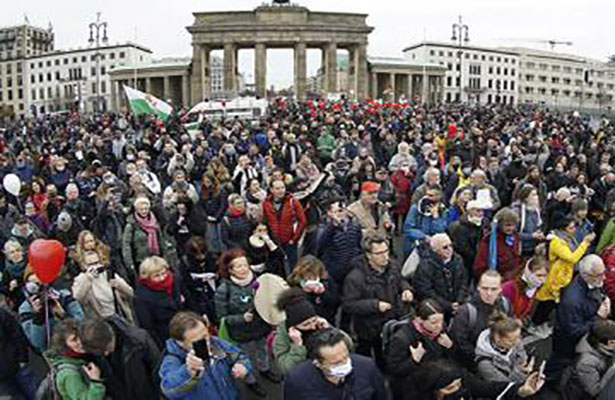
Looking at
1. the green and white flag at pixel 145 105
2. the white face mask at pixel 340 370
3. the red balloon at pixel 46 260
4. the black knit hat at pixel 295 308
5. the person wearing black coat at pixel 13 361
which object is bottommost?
the person wearing black coat at pixel 13 361

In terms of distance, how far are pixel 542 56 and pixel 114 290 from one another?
12798 centimetres

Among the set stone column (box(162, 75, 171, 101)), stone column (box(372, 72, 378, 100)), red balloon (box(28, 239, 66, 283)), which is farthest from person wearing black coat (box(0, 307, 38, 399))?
stone column (box(162, 75, 171, 101))

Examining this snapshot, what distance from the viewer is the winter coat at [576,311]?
4953mm

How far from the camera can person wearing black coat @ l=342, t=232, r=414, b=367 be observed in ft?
16.2

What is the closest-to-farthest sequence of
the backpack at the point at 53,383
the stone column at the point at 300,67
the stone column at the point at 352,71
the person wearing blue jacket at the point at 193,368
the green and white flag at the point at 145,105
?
1. the person wearing blue jacket at the point at 193,368
2. the backpack at the point at 53,383
3. the green and white flag at the point at 145,105
4. the stone column at the point at 300,67
5. the stone column at the point at 352,71

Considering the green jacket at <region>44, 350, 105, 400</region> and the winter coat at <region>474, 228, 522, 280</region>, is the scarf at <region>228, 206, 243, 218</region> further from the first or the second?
the green jacket at <region>44, 350, 105, 400</region>

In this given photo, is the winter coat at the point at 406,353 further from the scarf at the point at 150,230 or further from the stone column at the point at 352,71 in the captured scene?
the stone column at the point at 352,71

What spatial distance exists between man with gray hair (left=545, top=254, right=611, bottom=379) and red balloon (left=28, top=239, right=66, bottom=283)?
459cm

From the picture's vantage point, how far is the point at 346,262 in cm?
630

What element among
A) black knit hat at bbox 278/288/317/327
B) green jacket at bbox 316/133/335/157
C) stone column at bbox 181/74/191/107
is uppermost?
stone column at bbox 181/74/191/107

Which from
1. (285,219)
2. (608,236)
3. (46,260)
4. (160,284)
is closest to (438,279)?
(160,284)

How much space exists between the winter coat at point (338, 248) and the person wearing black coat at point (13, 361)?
311cm

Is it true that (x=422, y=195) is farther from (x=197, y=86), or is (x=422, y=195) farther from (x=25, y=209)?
(x=197, y=86)

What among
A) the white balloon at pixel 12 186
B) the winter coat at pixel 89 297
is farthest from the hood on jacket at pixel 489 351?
the white balloon at pixel 12 186
